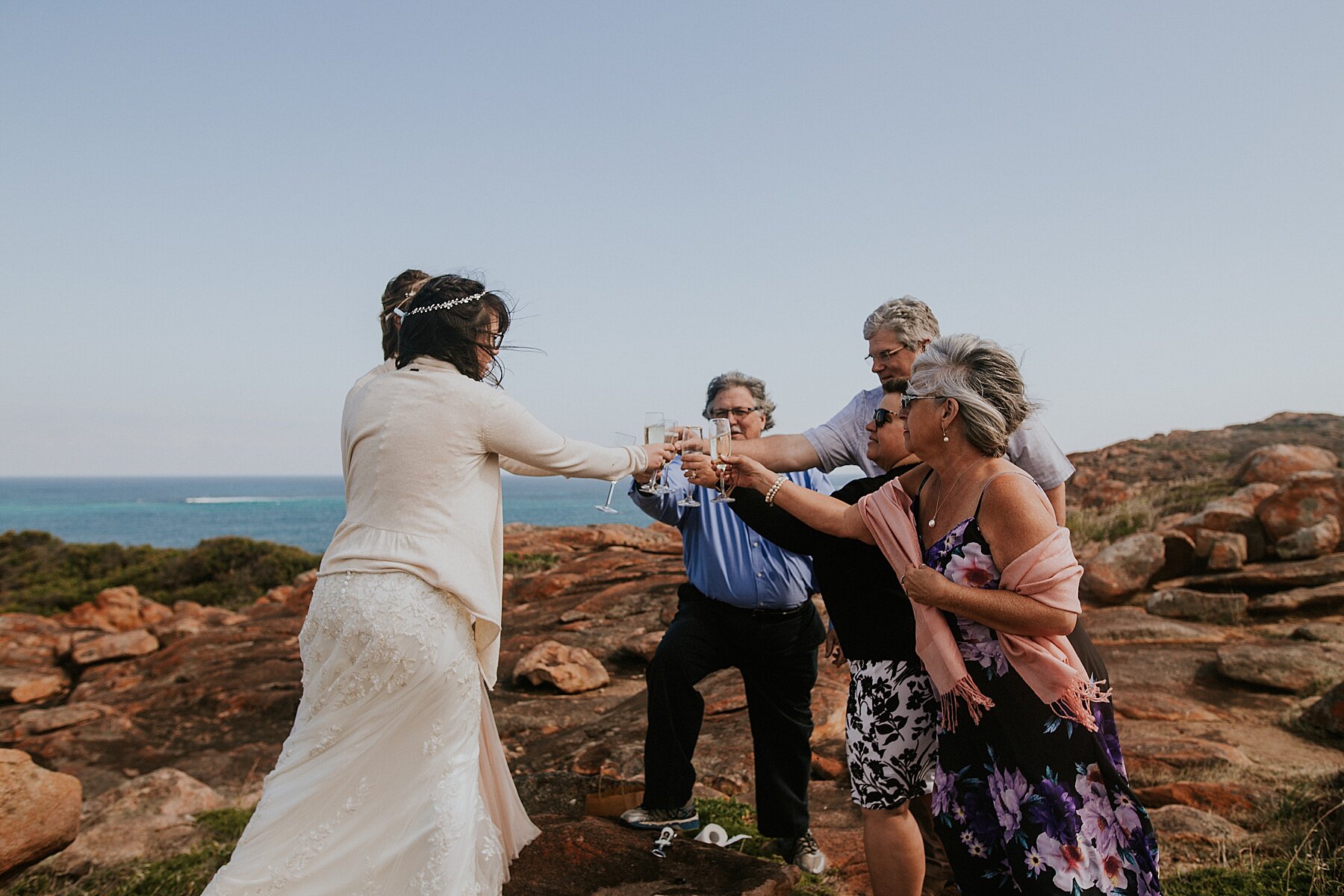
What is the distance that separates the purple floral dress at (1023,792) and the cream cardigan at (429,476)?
163cm

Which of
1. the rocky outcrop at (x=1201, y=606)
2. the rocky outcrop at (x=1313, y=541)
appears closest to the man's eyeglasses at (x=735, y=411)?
the rocky outcrop at (x=1201, y=606)

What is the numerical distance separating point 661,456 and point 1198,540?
37.2 ft

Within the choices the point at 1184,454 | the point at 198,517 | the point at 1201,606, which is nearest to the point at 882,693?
the point at 1201,606

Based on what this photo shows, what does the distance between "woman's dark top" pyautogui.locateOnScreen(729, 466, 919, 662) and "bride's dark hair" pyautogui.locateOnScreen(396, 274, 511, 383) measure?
1.26 m

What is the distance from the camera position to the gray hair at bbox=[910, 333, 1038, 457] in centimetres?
279

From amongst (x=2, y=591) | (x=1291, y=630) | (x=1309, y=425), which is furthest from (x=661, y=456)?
(x=1309, y=425)

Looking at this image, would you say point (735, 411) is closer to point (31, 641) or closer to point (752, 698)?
point (752, 698)

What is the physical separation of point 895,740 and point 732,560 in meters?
1.60

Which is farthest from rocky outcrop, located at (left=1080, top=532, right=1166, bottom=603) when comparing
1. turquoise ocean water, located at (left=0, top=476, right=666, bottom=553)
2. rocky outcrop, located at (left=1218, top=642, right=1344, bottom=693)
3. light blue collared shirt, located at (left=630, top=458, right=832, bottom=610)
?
turquoise ocean water, located at (left=0, top=476, right=666, bottom=553)

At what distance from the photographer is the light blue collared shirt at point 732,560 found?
4.50 m

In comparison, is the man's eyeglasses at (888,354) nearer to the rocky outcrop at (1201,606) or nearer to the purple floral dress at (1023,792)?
the purple floral dress at (1023,792)

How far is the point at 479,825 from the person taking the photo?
325cm

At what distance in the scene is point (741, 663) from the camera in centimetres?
458

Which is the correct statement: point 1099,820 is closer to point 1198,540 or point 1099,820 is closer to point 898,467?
point 898,467
